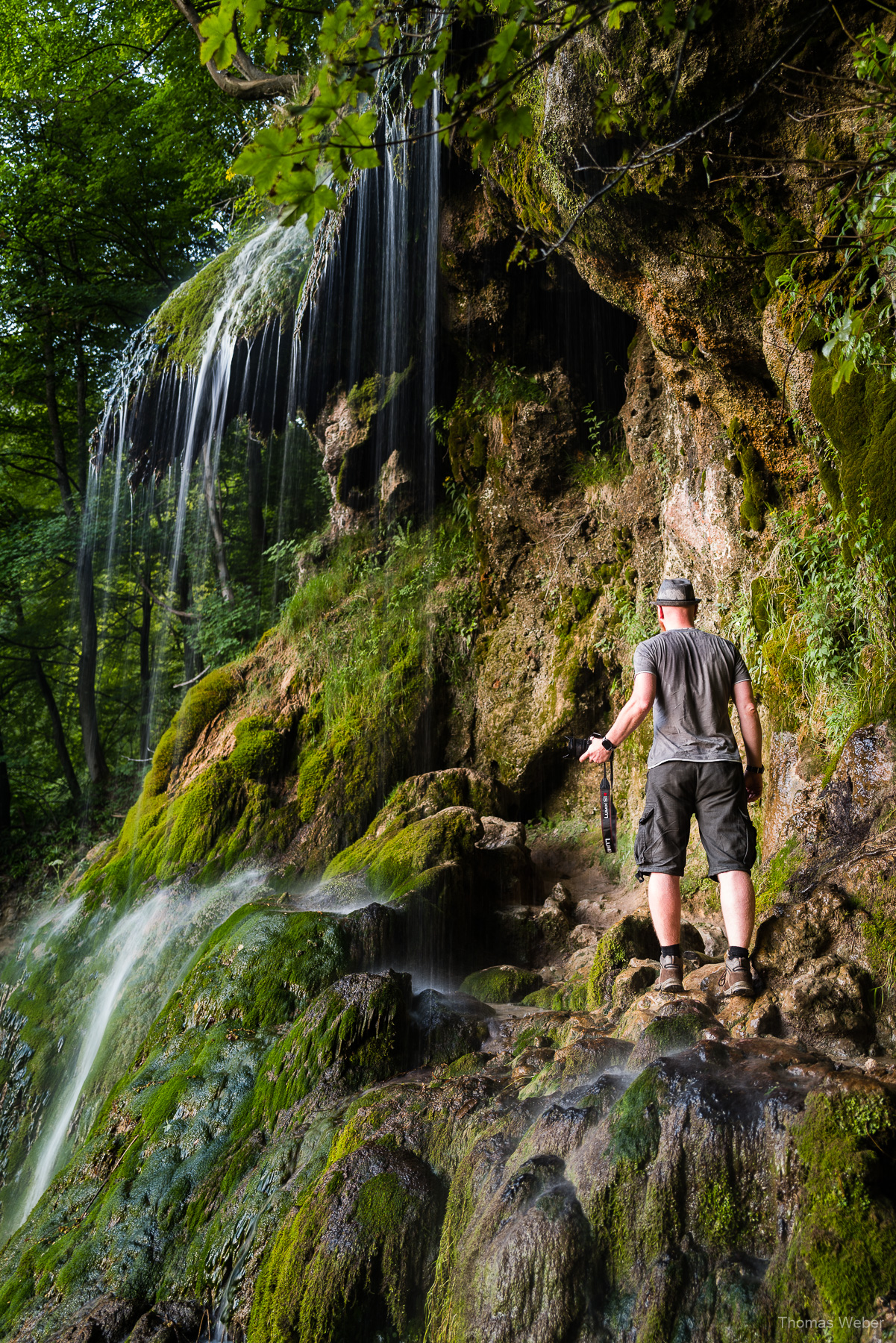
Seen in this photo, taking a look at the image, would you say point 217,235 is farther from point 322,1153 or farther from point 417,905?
point 322,1153

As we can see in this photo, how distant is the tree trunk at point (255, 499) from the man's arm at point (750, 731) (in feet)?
43.9

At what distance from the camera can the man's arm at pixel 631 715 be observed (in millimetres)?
4070

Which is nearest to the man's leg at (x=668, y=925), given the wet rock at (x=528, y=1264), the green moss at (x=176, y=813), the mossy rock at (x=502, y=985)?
the wet rock at (x=528, y=1264)

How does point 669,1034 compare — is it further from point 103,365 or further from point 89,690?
point 103,365

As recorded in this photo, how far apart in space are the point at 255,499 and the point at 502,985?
41.1ft

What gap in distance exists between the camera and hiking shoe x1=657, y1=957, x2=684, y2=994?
3982 mm

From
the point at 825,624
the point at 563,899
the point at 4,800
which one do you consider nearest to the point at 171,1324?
the point at 563,899

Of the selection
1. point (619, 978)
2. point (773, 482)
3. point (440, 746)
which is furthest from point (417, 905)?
point (773, 482)

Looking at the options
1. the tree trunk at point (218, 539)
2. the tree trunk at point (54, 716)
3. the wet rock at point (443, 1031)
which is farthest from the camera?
the tree trunk at point (54, 716)

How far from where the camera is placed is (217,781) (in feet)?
32.1

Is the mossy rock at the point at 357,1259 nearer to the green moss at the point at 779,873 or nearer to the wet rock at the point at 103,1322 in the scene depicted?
the wet rock at the point at 103,1322

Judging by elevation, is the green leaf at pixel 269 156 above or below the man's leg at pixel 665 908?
above

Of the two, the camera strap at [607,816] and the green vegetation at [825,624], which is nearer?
the camera strap at [607,816]

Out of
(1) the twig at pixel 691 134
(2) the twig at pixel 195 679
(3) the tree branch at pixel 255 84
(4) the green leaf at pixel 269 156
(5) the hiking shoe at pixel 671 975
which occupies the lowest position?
(5) the hiking shoe at pixel 671 975
